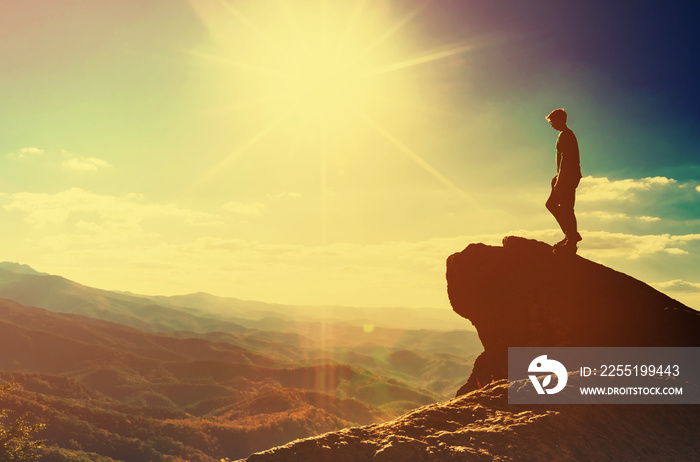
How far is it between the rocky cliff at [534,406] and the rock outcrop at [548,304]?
3 centimetres

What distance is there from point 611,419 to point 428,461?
3555 millimetres

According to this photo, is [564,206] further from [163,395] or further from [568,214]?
[163,395]

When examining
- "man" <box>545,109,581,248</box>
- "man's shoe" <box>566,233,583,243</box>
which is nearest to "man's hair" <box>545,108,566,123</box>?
"man" <box>545,109,581,248</box>

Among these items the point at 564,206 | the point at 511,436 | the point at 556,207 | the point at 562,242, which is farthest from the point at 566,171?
the point at 511,436

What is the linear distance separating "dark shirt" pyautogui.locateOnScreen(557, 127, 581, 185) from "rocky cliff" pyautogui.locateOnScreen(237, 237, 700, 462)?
2.43 metres

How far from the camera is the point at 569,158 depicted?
39.1ft

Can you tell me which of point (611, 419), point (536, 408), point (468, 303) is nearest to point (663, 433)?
point (611, 419)

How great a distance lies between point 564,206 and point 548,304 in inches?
119

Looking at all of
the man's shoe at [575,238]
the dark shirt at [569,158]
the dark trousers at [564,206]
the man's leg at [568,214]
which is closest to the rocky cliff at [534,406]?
the man's shoe at [575,238]

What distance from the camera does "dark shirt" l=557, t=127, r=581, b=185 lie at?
11.9m

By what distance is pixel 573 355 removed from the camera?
995 cm

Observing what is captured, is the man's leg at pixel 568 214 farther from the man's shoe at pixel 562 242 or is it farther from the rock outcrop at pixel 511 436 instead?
the rock outcrop at pixel 511 436

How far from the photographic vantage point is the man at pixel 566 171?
11922mm

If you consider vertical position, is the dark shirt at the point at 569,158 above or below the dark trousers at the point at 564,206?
above
